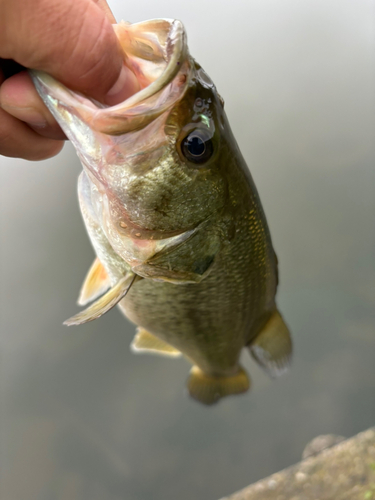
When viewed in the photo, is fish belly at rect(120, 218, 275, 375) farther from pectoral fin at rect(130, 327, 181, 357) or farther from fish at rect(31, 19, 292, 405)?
pectoral fin at rect(130, 327, 181, 357)

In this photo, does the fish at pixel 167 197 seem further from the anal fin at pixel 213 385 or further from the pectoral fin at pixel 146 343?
the anal fin at pixel 213 385

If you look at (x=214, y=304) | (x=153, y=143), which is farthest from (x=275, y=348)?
(x=153, y=143)

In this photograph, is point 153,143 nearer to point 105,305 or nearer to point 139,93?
point 139,93

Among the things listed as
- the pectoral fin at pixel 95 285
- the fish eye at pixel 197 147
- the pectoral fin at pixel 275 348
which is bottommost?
the pectoral fin at pixel 275 348

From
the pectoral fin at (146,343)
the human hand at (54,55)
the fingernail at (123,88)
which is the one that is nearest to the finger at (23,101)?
the human hand at (54,55)

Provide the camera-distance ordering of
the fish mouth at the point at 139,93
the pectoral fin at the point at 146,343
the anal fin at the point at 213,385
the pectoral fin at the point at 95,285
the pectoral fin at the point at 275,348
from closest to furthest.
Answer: the fish mouth at the point at 139,93 < the pectoral fin at the point at 95,285 < the pectoral fin at the point at 275,348 < the pectoral fin at the point at 146,343 < the anal fin at the point at 213,385

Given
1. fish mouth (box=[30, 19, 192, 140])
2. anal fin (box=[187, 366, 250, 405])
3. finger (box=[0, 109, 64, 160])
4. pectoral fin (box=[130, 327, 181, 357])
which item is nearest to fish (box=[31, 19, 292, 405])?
fish mouth (box=[30, 19, 192, 140])

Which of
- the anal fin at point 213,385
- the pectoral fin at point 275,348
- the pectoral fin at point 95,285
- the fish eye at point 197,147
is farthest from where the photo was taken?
the anal fin at point 213,385

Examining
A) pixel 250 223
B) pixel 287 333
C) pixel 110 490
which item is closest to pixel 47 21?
pixel 250 223

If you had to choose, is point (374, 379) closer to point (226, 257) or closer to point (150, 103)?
point (226, 257)
